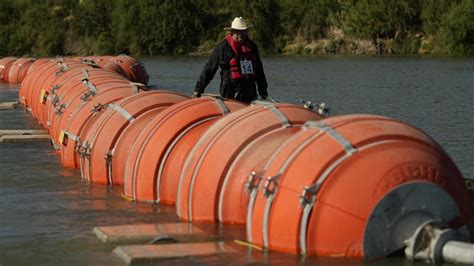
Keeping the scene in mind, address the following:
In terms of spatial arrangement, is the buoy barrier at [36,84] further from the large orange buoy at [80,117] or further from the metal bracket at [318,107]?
the metal bracket at [318,107]

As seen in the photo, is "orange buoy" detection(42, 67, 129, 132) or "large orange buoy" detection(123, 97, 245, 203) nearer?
"large orange buoy" detection(123, 97, 245, 203)

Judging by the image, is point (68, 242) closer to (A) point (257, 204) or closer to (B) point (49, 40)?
(A) point (257, 204)

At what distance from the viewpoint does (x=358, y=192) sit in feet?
27.8

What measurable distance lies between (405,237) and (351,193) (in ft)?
1.86

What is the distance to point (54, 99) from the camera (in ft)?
62.0

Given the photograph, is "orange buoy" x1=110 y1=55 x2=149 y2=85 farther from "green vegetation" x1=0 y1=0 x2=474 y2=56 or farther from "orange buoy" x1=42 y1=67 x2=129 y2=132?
"green vegetation" x1=0 y1=0 x2=474 y2=56

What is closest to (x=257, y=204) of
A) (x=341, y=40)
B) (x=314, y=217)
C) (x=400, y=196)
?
(x=314, y=217)

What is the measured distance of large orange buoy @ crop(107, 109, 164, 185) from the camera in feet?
43.0

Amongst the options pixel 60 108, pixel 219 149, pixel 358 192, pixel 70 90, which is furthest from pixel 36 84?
pixel 358 192

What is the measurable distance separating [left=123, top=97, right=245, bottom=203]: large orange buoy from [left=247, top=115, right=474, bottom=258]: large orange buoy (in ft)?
9.19

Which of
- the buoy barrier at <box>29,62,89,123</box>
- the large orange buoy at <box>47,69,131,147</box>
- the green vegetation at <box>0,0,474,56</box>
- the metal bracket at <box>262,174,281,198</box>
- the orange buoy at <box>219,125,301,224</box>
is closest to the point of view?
the metal bracket at <box>262,174,281,198</box>

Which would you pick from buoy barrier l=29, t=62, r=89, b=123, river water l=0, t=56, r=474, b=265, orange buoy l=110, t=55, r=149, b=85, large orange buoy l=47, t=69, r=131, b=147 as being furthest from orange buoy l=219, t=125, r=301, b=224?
orange buoy l=110, t=55, r=149, b=85

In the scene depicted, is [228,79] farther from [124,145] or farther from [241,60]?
[124,145]

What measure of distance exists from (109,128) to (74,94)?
4602 millimetres
